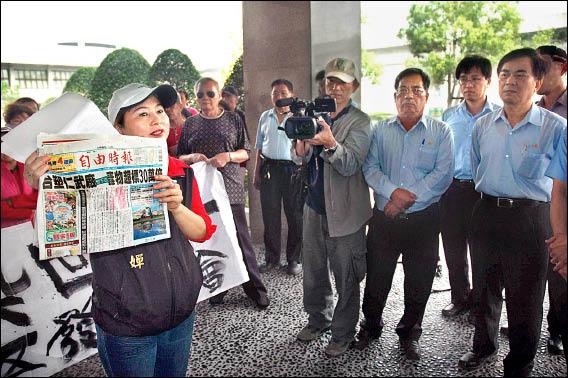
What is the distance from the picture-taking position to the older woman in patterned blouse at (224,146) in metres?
3.15

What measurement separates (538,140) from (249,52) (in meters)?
3.04

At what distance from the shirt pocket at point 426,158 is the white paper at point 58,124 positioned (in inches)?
67.0

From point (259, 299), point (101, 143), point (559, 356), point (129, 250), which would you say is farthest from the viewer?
point (259, 299)

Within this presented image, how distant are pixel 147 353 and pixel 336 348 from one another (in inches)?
56.6

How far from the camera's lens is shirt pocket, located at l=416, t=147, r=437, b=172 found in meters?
2.39

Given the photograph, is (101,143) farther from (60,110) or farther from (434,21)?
(434,21)

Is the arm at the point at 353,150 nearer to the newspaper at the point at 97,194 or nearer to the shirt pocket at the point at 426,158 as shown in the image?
the shirt pocket at the point at 426,158

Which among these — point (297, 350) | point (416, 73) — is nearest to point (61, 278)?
point (297, 350)

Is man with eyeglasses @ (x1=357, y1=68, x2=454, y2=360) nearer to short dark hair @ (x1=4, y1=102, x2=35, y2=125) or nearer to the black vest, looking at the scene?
the black vest

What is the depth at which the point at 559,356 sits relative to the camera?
2.39m

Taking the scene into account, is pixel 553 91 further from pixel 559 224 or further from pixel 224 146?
pixel 224 146

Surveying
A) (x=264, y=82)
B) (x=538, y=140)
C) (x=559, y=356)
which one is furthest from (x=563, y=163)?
(x=264, y=82)

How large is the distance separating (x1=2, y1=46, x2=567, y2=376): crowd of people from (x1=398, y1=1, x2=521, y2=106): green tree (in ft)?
46.5

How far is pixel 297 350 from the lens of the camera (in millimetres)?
2562
